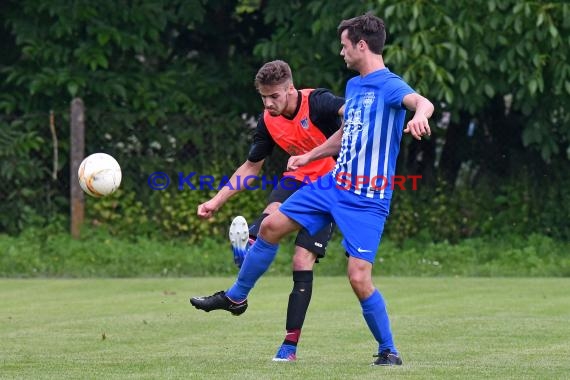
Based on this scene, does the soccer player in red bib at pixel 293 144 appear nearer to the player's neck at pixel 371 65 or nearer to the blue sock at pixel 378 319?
the blue sock at pixel 378 319

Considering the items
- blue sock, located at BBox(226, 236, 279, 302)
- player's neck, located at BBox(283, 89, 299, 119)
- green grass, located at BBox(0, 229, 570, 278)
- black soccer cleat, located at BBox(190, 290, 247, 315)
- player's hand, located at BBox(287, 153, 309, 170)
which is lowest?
green grass, located at BBox(0, 229, 570, 278)

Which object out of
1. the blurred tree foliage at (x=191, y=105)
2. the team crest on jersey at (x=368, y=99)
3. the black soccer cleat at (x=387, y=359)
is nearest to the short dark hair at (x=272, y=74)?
the team crest on jersey at (x=368, y=99)

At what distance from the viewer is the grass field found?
6.78 metres

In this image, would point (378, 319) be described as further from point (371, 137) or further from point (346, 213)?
point (371, 137)

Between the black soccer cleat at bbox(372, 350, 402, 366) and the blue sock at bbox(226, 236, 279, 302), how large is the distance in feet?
3.05

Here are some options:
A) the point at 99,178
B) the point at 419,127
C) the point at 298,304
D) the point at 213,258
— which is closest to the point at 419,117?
the point at 419,127

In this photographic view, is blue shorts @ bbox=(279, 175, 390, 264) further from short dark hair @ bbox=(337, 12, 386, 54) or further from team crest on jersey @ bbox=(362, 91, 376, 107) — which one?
short dark hair @ bbox=(337, 12, 386, 54)

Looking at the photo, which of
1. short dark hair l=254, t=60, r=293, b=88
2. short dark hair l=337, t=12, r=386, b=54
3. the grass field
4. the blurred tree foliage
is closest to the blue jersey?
short dark hair l=337, t=12, r=386, b=54

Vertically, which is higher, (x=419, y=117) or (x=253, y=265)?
(x=419, y=117)

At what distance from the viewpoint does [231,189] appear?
322 inches

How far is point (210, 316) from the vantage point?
1055 centimetres

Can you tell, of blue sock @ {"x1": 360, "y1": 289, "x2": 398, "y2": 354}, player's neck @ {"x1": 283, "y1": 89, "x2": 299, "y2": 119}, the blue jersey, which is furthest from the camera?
player's neck @ {"x1": 283, "y1": 89, "x2": 299, "y2": 119}

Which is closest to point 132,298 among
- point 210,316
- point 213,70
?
point 210,316

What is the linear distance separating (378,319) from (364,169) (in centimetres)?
85
